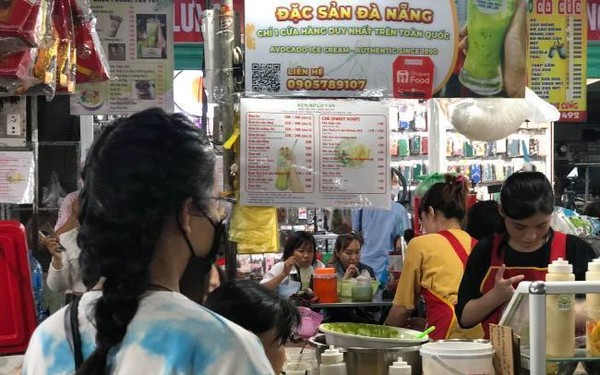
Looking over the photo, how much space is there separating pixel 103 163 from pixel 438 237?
274cm

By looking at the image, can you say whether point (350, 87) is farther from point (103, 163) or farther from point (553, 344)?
point (103, 163)

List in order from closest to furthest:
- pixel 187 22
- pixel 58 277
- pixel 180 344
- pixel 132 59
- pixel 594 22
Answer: pixel 180 344, pixel 58 277, pixel 132 59, pixel 187 22, pixel 594 22

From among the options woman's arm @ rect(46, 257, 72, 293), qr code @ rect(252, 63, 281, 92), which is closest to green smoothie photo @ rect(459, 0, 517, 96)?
qr code @ rect(252, 63, 281, 92)

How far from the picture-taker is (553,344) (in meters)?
2.31

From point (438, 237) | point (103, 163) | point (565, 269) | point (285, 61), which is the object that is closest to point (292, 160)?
point (285, 61)

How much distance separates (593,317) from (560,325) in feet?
0.42

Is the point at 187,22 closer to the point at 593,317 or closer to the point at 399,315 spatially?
the point at 399,315

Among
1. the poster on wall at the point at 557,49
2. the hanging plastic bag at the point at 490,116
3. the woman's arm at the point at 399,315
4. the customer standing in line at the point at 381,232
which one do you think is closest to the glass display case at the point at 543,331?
the woman's arm at the point at 399,315

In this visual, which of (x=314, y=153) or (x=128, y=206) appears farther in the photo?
(x=314, y=153)

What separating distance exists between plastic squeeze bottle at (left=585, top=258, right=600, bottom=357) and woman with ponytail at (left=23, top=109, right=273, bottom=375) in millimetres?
1380

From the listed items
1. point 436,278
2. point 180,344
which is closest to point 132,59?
point 436,278

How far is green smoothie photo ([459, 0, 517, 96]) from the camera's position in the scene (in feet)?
13.8

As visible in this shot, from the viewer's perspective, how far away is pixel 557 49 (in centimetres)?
635

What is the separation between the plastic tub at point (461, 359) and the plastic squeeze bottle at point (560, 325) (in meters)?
0.26
